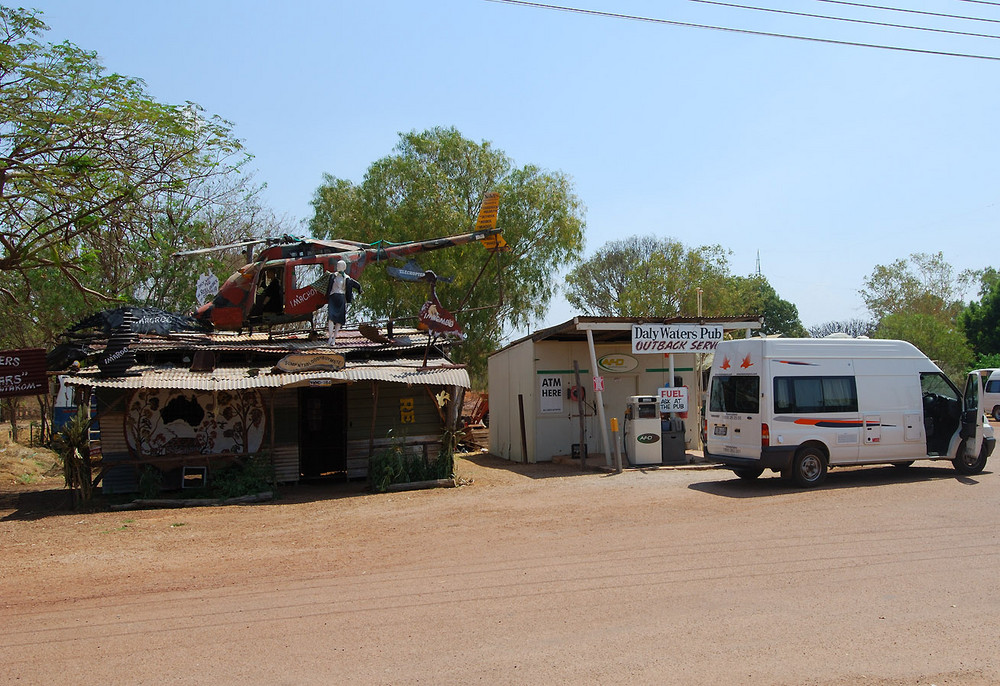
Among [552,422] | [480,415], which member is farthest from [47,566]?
[480,415]

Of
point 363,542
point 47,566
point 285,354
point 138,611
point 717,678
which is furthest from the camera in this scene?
point 285,354

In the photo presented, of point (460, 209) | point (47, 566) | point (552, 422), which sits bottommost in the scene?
point (47, 566)

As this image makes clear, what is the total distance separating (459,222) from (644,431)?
16.4 m

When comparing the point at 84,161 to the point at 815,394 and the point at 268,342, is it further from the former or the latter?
the point at 815,394

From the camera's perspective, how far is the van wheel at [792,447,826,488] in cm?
1252

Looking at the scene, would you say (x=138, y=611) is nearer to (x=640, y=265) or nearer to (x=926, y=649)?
(x=926, y=649)

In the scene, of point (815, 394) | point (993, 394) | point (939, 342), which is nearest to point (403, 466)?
point (815, 394)

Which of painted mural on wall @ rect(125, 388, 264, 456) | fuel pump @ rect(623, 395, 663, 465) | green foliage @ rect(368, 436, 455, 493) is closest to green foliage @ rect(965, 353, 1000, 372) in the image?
fuel pump @ rect(623, 395, 663, 465)

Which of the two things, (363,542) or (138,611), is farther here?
(363,542)

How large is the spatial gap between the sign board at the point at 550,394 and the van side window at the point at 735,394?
5443 mm

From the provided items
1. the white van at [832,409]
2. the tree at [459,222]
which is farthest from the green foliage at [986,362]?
the white van at [832,409]

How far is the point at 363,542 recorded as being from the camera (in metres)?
9.72

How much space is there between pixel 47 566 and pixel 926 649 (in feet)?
28.8

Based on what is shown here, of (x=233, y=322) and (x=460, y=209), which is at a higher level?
(x=460, y=209)
